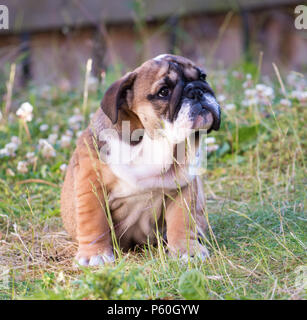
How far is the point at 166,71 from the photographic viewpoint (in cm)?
307

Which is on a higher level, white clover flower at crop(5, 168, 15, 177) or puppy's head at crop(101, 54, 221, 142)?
puppy's head at crop(101, 54, 221, 142)

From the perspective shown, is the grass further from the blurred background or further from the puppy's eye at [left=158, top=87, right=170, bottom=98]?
the blurred background

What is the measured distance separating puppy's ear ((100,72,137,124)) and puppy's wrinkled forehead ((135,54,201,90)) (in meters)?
0.06

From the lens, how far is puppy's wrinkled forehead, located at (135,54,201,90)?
3070 millimetres

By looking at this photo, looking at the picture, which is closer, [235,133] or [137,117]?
[137,117]

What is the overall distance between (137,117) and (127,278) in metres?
1.16

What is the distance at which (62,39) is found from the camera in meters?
9.20

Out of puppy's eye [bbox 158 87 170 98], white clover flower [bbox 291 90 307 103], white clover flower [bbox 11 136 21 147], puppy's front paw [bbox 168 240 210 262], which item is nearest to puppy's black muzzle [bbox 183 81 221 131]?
puppy's eye [bbox 158 87 170 98]

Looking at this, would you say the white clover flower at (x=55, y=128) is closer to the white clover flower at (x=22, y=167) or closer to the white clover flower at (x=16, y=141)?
the white clover flower at (x=16, y=141)

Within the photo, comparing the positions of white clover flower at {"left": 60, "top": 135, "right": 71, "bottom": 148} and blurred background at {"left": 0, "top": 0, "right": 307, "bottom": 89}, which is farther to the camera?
blurred background at {"left": 0, "top": 0, "right": 307, "bottom": 89}
